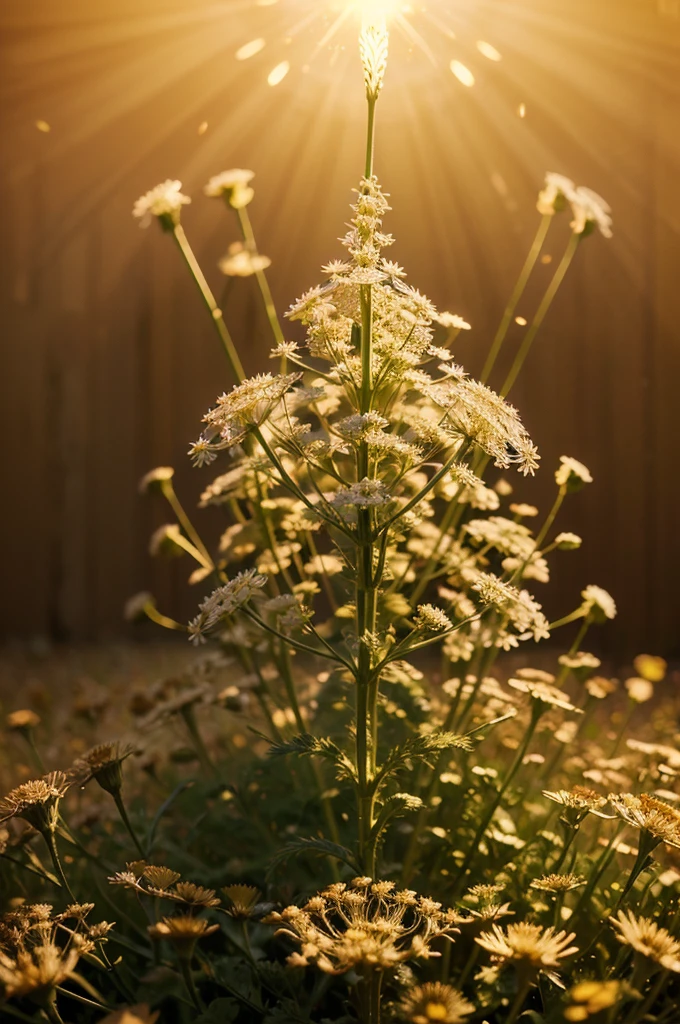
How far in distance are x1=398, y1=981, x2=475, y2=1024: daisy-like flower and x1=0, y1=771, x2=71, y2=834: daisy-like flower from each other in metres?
0.44

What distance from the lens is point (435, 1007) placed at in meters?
0.73

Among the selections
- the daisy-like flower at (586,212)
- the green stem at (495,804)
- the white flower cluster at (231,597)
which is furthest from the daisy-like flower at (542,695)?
the daisy-like flower at (586,212)

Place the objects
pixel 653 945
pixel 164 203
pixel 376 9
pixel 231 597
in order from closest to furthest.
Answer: pixel 653 945 < pixel 231 597 < pixel 376 9 < pixel 164 203

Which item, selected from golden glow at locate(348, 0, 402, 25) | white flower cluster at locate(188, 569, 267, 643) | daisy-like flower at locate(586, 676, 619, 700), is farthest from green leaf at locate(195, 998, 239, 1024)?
golden glow at locate(348, 0, 402, 25)

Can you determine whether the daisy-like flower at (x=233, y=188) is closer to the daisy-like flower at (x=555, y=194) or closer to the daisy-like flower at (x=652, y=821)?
the daisy-like flower at (x=555, y=194)

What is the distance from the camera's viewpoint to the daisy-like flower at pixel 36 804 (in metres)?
0.98

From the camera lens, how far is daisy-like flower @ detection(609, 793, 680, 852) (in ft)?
3.07

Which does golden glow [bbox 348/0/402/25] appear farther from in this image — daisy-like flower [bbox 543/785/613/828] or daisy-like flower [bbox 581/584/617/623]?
daisy-like flower [bbox 543/785/613/828]

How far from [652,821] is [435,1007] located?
341mm

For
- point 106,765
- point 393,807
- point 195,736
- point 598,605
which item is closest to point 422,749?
point 393,807

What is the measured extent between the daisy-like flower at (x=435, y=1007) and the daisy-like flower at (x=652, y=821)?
0.29 meters

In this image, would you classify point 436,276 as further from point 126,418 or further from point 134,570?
point 134,570

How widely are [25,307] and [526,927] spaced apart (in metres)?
3.64

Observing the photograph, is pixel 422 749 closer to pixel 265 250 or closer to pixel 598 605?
pixel 598 605
